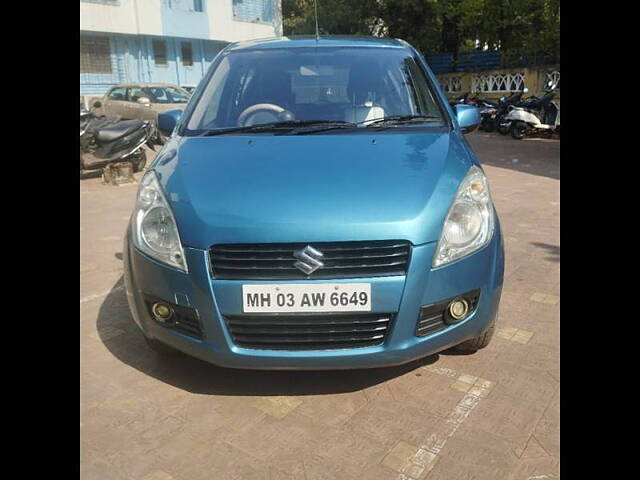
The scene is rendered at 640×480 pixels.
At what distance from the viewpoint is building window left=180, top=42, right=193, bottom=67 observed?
24062 millimetres

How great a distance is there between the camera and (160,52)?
2317 cm

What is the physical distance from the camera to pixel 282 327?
2191 millimetres

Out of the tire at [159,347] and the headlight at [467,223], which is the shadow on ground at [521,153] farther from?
the tire at [159,347]

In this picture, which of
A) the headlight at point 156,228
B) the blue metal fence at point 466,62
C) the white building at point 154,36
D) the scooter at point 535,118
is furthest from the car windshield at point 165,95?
the blue metal fence at point 466,62

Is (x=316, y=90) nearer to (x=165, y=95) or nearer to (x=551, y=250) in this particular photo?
(x=551, y=250)

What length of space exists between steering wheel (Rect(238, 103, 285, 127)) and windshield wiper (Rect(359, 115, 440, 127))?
0.50 meters

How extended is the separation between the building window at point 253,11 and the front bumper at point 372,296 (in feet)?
82.7

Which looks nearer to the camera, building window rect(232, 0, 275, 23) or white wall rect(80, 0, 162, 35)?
white wall rect(80, 0, 162, 35)

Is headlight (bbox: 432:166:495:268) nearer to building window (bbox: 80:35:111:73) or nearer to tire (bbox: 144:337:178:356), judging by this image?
tire (bbox: 144:337:178:356)

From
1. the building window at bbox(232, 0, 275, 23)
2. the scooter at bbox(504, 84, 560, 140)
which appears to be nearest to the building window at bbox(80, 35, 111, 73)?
the building window at bbox(232, 0, 275, 23)

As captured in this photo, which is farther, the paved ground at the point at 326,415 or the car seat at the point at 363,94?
the car seat at the point at 363,94

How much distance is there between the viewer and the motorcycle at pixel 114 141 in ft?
29.6

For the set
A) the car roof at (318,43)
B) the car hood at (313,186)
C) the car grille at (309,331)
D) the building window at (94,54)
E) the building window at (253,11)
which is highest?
the building window at (253,11)
